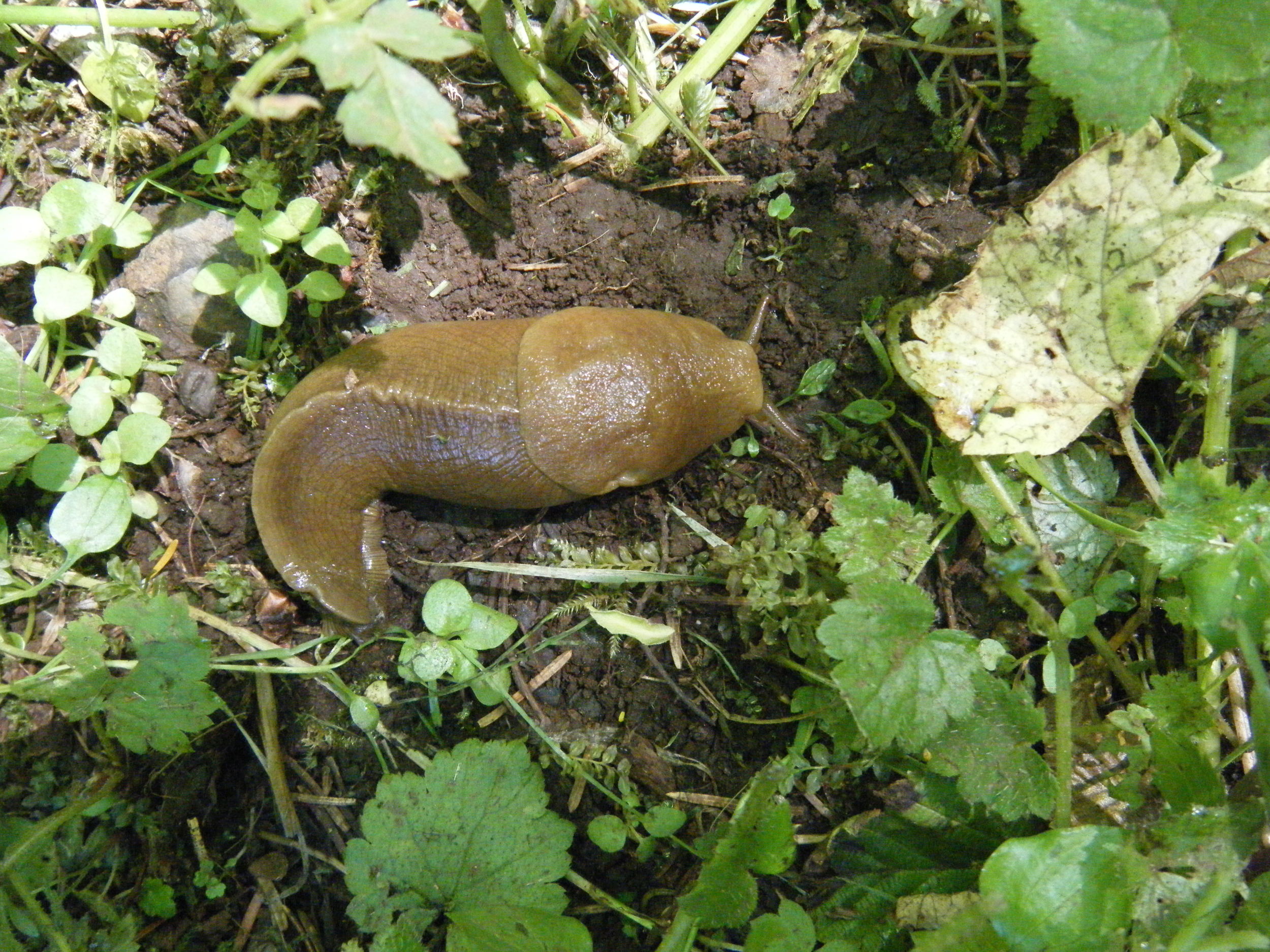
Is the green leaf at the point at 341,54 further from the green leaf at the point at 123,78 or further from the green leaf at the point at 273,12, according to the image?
the green leaf at the point at 123,78

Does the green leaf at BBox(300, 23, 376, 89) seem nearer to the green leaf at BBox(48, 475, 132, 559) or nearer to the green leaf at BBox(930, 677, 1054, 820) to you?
the green leaf at BBox(48, 475, 132, 559)

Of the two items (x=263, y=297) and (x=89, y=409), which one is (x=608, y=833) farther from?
(x=89, y=409)

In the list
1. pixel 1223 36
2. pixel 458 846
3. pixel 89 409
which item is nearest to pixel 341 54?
pixel 89 409

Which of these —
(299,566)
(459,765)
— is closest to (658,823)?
(459,765)

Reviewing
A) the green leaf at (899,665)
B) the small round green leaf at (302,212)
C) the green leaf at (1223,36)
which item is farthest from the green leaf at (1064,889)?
the small round green leaf at (302,212)

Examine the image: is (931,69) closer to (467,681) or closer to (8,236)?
(467,681)
